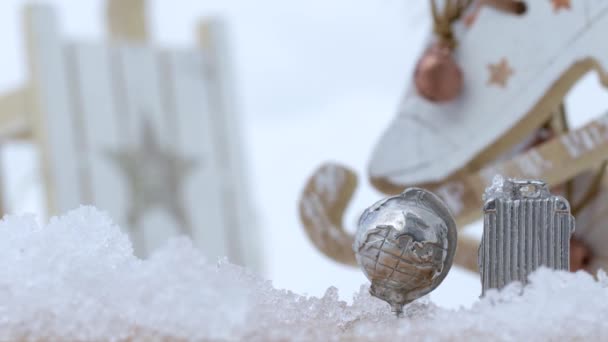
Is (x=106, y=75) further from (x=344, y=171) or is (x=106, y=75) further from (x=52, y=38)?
(x=344, y=171)

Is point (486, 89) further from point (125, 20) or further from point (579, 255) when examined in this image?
point (125, 20)

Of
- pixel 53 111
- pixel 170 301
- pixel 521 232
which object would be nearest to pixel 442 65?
pixel 521 232

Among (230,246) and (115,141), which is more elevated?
(115,141)

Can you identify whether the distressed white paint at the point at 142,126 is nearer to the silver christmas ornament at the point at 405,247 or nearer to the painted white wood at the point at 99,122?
the painted white wood at the point at 99,122

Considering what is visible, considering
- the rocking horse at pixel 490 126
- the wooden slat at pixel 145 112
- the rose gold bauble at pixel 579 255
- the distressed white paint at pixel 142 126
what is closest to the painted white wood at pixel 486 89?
the rocking horse at pixel 490 126

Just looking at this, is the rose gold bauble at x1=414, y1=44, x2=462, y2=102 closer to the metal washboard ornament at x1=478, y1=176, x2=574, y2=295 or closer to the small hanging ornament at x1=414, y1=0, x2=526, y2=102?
the small hanging ornament at x1=414, y1=0, x2=526, y2=102

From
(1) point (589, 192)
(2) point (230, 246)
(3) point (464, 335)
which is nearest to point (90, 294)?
(3) point (464, 335)
